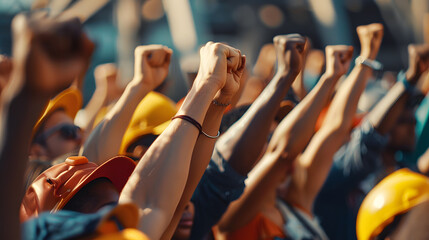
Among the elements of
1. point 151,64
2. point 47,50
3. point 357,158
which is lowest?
point 357,158

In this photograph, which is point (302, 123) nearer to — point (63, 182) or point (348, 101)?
point (348, 101)

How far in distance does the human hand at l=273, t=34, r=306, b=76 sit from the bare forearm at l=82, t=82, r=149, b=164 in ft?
2.06

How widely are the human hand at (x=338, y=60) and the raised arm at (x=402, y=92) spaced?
0.51m

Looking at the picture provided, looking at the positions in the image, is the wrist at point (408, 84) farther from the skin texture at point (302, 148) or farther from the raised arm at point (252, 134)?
the raised arm at point (252, 134)

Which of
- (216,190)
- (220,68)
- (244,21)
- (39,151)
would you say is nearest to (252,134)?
(216,190)

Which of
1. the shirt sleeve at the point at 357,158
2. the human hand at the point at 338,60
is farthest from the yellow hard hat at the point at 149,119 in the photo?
the shirt sleeve at the point at 357,158

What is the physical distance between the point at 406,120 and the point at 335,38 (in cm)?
1158

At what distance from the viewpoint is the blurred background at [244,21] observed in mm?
17203

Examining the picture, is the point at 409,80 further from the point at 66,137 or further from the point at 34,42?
the point at 34,42

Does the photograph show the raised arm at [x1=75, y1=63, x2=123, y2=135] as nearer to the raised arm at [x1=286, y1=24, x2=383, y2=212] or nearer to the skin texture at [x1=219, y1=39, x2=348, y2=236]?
the raised arm at [x1=286, y1=24, x2=383, y2=212]

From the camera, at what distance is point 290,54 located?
2330 millimetres

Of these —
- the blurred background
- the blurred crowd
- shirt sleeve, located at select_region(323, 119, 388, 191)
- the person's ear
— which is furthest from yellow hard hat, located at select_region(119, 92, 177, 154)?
the blurred background

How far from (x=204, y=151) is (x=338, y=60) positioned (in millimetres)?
1152

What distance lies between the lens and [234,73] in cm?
190
